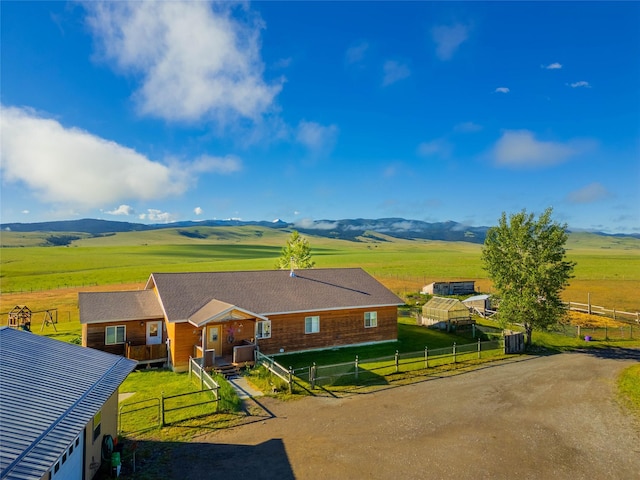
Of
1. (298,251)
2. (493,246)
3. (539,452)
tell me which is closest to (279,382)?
(539,452)

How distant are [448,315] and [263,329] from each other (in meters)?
18.0

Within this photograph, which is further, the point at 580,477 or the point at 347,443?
the point at 347,443

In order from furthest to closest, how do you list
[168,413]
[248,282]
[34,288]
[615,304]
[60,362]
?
[34,288]
[615,304]
[248,282]
[168,413]
[60,362]

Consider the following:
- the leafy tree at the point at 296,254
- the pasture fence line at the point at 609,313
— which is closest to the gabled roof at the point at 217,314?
the leafy tree at the point at 296,254

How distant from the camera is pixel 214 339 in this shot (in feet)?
82.3

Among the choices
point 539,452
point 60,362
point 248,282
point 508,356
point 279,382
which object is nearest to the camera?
point 60,362

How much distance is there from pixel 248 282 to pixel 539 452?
22152 mm

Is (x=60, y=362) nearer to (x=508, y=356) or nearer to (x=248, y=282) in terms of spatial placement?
(x=248, y=282)

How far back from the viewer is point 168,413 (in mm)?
17344

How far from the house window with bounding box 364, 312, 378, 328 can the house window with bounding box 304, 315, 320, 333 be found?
4.30 meters

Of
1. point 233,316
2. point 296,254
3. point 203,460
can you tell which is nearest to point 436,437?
point 203,460

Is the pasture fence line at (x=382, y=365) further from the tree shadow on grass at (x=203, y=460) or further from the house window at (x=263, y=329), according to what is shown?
the tree shadow on grass at (x=203, y=460)

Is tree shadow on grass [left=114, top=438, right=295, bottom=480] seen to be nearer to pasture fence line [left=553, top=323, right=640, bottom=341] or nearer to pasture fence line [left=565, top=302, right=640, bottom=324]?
pasture fence line [left=553, top=323, right=640, bottom=341]

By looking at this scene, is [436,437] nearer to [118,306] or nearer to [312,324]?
[312,324]
